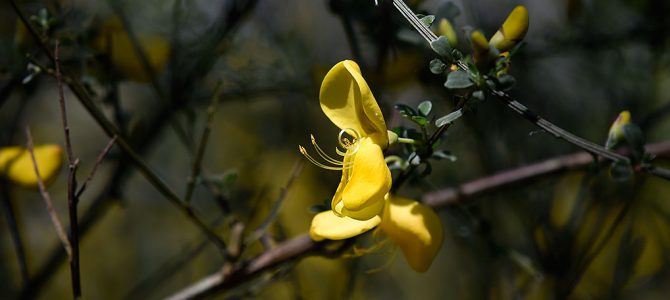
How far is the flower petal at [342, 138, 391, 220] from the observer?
67cm

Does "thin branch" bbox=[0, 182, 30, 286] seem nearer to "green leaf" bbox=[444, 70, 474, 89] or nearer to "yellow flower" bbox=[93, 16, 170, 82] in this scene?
"yellow flower" bbox=[93, 16, 170, 82]

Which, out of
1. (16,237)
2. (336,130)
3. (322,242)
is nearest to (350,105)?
(322,242)

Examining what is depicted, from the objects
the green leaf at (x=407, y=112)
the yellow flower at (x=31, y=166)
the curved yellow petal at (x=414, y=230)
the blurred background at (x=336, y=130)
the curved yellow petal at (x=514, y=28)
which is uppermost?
the curved yellow petal at (x=514, y=28)

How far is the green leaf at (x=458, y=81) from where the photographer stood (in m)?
0.63

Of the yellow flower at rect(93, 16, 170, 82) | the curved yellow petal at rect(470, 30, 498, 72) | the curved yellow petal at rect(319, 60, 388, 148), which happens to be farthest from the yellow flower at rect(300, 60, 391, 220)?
the yellow flower at rect(93, 16, 170, 82)

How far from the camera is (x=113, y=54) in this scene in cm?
132

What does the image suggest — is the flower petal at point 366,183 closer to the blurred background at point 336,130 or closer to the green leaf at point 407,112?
the green leaf at point 407,112

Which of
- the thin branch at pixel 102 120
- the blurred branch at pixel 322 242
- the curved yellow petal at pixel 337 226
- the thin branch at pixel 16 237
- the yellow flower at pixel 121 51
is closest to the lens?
the curved yellow petal at pixel 337 226

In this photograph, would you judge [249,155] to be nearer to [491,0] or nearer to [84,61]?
[491,0]

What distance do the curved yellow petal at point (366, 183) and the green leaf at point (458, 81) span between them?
0.11 m

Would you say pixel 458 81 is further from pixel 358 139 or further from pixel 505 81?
pixel 358 139

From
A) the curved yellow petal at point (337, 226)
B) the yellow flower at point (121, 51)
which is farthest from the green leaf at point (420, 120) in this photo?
the yellow flower at point (121, 51)

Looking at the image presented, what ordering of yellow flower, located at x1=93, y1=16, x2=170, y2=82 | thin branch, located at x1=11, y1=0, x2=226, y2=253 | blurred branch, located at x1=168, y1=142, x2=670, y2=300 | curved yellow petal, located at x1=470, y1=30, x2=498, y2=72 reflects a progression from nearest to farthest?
curved yellow petal, located at x1=470, y1=30, x2=498, y2=72
thin branch, located at x1=11, y1=0, x2=226, y2=253
blurred branch, located at x1=168, y1=142, x2=670, y2=300
yellow flower, located at x1=93, y1=16, x2=170, y2=82

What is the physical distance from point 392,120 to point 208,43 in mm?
600
